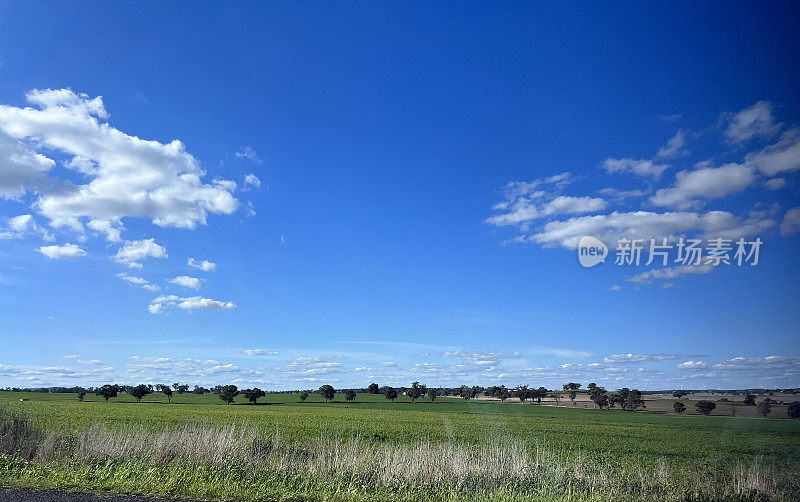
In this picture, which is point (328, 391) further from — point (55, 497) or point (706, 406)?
point (55, 497)

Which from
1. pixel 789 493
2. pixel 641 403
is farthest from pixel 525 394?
pixel 789 493

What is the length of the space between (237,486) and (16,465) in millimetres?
7790

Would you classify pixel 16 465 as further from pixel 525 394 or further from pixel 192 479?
pixel 525 394

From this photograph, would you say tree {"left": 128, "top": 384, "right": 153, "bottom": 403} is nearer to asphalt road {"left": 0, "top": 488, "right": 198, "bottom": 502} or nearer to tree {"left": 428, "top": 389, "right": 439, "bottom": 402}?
tree {"left": 428, "top": 389, "right": 439, "bottom": 402}

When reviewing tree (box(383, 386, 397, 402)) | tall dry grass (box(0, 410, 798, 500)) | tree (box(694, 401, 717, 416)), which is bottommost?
tree (box(383, 386, 397, 402))

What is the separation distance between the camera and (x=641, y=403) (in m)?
114

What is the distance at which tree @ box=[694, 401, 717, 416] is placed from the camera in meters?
74.3

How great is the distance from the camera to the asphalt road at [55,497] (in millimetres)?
11221

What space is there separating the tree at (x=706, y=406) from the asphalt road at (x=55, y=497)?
8266 cm

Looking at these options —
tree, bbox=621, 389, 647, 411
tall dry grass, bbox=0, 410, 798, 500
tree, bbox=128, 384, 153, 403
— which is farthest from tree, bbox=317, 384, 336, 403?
tall dry grass, bbox=0, 410, 798, 500

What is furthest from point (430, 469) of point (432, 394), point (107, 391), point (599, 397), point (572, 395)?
point (107, 391)

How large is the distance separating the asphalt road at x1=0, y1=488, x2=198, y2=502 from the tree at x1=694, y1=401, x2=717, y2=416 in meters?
82.7

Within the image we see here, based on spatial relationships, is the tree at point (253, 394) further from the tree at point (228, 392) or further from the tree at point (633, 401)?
the tree at point (633, 401)

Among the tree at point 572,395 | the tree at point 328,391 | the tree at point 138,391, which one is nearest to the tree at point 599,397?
the tree at point 572,395
